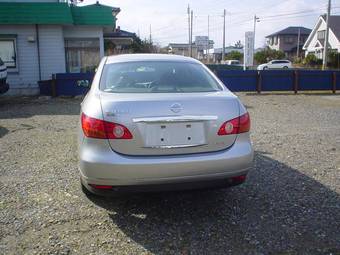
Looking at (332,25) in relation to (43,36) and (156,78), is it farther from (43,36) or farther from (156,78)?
(156,78)

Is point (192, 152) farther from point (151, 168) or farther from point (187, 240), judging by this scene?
point (187, 240)

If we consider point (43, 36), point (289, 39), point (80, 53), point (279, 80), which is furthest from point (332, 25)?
point (43, 36)

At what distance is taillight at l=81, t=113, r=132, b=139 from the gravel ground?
36.5 inches

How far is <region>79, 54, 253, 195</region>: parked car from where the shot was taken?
3164mm

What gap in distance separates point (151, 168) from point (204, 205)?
3.75 ft

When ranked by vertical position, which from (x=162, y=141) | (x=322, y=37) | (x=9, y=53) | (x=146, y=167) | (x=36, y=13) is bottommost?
(x=146, y=167)

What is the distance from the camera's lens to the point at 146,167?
3.14 metres

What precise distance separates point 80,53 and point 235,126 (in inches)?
584

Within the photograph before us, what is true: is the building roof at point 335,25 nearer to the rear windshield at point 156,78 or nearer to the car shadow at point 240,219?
the car shadow at point 240,219

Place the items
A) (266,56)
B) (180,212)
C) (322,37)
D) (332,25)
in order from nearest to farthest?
(180,212) < (332,25) < (322,37) < (266,56)

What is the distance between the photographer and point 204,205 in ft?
13.2

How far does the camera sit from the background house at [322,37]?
179ft

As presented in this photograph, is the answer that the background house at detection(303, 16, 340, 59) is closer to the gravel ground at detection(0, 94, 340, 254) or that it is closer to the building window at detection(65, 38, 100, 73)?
the building window at detection(65, 38, 100, 73)

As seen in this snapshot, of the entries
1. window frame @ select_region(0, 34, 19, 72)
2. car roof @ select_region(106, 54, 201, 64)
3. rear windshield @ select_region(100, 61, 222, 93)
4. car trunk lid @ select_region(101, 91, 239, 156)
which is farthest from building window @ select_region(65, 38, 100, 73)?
car trunk lid @ select_region(101, 91, 239, 156)
